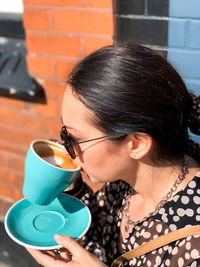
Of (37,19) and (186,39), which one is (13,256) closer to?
(37,19)

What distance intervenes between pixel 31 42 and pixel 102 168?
131cm

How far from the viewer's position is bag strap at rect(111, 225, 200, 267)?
4.06 feet

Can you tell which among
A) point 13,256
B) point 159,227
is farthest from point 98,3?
point 13,256

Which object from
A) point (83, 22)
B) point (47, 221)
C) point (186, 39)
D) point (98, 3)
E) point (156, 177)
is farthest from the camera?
point (83, 22)

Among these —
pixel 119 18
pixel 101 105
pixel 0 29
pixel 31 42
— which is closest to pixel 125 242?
pixel 101 105

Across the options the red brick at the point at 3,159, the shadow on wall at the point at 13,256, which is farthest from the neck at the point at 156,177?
the red brick at the point at 3,159

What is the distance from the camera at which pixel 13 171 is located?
9.78ft

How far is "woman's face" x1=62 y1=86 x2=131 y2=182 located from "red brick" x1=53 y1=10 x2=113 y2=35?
2.67 ft

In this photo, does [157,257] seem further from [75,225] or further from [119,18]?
[119,18]

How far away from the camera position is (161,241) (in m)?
1.29

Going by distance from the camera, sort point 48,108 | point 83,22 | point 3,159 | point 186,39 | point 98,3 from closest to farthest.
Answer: point 186,39 < point 98,3 < point 83,22 < point 48,108 < point 3,159

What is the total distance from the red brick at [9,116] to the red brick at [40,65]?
41 cm

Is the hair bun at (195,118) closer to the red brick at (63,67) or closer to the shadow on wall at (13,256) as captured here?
the red brick at (63,67)

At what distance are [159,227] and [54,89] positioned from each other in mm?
1372
